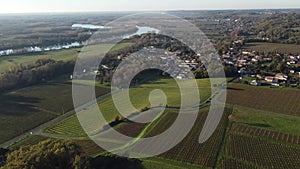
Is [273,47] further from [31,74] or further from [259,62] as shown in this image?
[31,74]

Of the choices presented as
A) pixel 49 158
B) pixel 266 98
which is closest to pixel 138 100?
pixel 266 98

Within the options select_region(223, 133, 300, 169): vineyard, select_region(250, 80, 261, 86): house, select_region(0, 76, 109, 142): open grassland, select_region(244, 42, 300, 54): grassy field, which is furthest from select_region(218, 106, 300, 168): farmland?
select_region(244, 42, 300, 54): grassy field

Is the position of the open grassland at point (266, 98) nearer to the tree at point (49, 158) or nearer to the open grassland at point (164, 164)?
the open grassland at point (164, 164)

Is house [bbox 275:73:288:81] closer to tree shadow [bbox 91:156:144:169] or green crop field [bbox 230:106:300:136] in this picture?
green crop field [bbox 230:106:300:136]

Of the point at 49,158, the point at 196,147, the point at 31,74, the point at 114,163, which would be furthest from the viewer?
the point at 31,74

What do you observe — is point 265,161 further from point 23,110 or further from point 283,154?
point 23,110

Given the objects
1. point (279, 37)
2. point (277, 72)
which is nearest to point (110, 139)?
point (277, 72)

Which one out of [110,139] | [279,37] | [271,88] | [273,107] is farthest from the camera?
[279,37]
